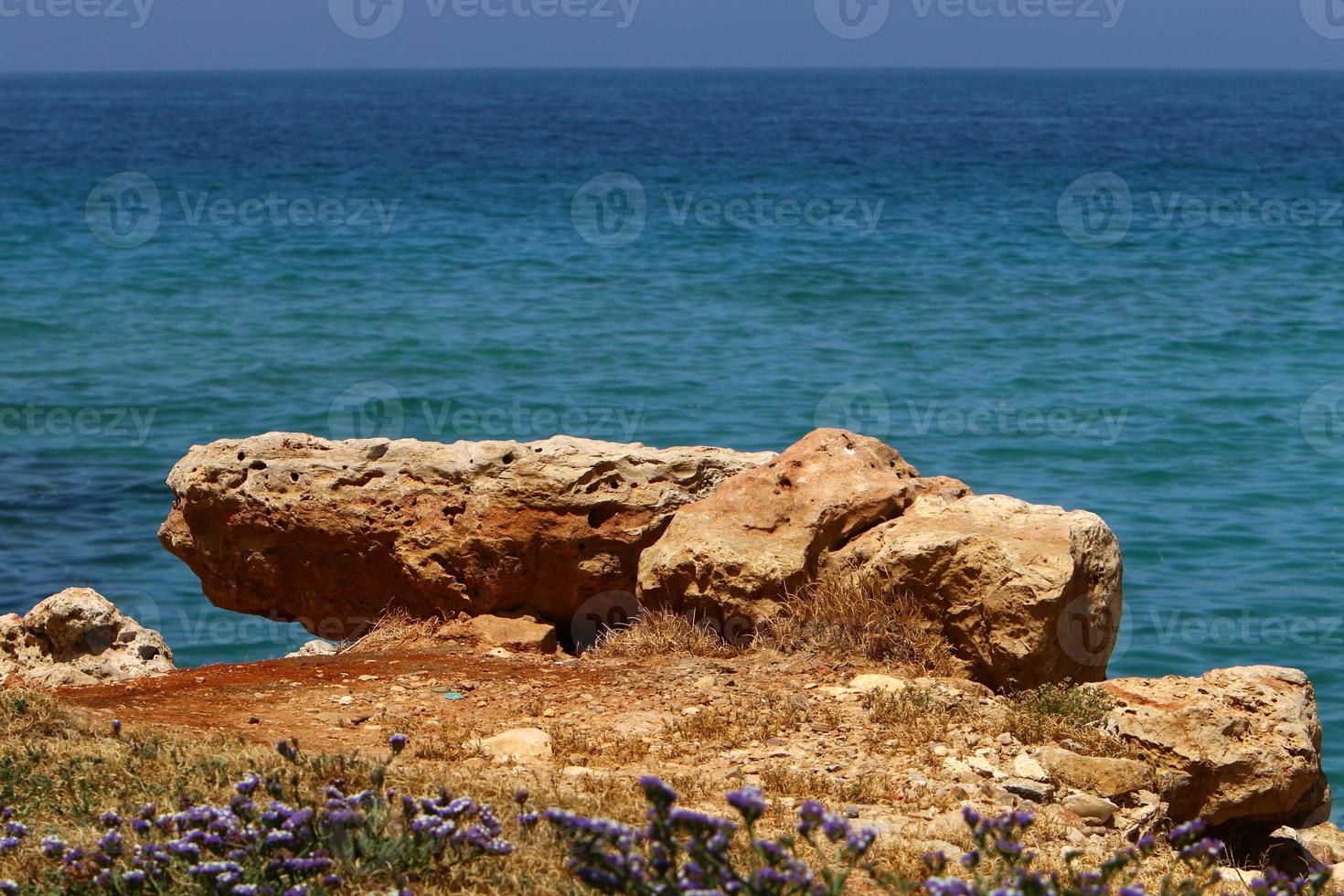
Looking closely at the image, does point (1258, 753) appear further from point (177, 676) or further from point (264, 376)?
point (264, 376)

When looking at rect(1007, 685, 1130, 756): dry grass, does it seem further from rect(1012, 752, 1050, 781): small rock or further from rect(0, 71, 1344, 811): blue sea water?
rect(0, 71, 1344, 811): blue sea water

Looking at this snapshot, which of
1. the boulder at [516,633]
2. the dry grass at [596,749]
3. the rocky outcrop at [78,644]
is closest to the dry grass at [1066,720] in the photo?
the dry grass at [596,749]

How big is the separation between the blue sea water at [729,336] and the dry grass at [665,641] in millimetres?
5076

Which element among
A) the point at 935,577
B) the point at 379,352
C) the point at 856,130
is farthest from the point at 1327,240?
the point at 856,130

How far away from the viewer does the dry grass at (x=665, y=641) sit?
7.82 meters

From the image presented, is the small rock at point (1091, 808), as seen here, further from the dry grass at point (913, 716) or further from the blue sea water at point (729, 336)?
the blue sea water at point (729, 336)

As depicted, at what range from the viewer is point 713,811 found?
18.2ft

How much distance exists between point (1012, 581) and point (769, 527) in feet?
4.26

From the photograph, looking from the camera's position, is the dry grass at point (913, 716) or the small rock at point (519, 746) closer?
the small rock at point (519, 746)

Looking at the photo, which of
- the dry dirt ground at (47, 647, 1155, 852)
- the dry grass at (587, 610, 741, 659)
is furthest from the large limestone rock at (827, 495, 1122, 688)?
the dry grass at (587, 610, 741, 659)

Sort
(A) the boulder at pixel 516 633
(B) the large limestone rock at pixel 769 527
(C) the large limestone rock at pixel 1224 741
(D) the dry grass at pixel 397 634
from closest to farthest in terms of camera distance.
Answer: (C) the large limestone rock at pixel 1224 741 → (B) the large limestone rock at pixel 769 527 → (A) the boulder at pixel 516 633 → (D) the dry grass at pixel 397 634

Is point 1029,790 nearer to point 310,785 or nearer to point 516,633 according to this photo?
point 310,785

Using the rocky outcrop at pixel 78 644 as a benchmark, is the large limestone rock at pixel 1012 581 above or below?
above

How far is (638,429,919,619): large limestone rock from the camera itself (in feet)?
25.3
